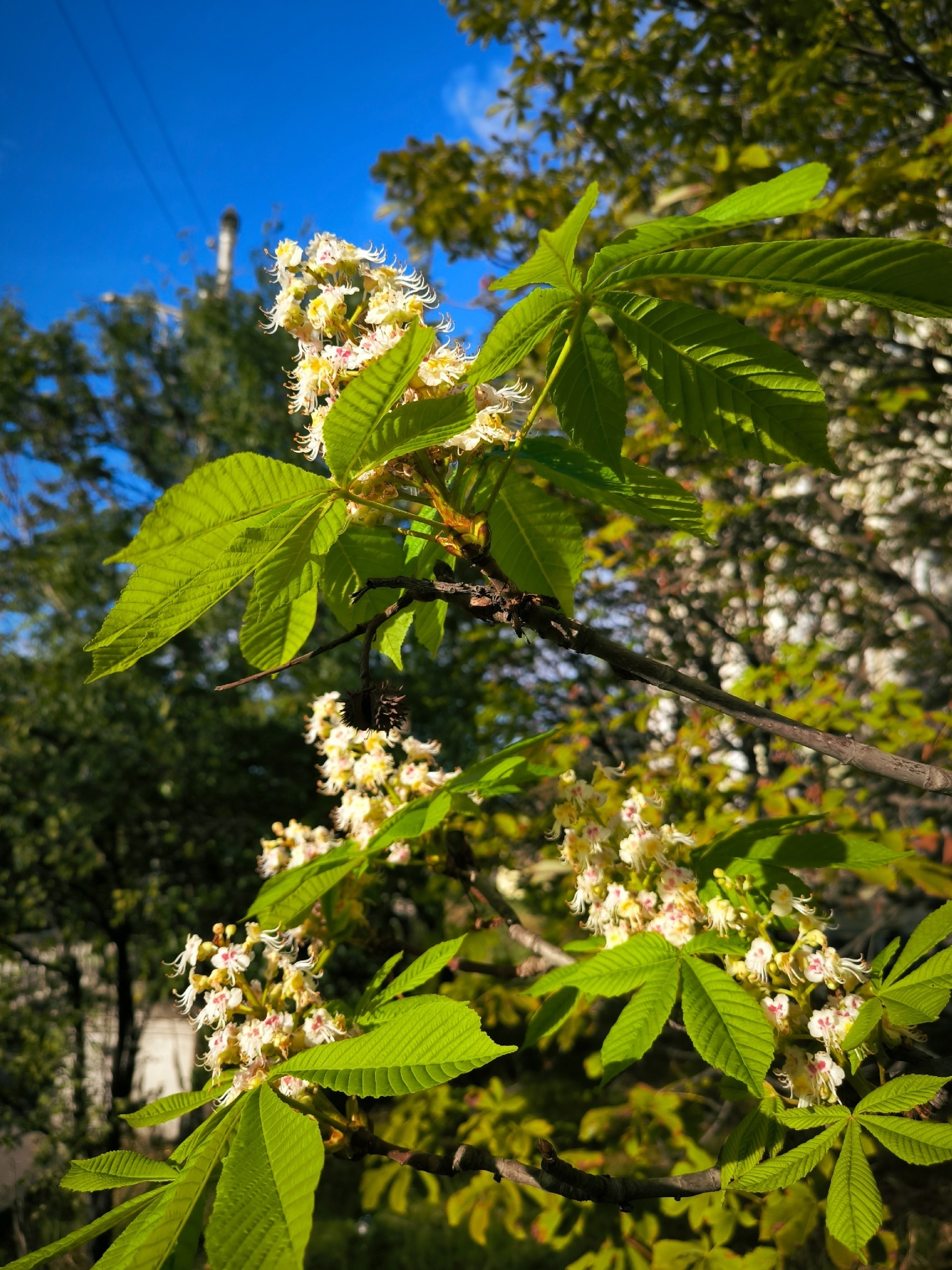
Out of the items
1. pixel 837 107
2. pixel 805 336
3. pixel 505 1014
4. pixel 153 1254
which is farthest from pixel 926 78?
pixel 153 1254

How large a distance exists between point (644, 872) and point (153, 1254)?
73 cm

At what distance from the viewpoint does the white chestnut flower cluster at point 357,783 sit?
1.46 m

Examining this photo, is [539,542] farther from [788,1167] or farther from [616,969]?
[788,1167]

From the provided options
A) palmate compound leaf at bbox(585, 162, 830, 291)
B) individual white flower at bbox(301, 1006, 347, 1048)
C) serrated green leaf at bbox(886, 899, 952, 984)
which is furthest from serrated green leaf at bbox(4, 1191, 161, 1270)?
palmate compound leaf at bbox(585, 162, 830, 291)

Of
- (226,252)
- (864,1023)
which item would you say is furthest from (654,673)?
(226,252)

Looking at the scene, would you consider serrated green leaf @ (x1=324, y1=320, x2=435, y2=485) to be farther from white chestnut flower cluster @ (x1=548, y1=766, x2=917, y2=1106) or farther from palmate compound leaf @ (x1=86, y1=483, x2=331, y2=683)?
white chestnut flower cluster @ (x1=548, y1=766, x2=917, y2=1106)

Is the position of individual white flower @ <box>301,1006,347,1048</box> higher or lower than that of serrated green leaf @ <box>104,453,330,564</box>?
lower

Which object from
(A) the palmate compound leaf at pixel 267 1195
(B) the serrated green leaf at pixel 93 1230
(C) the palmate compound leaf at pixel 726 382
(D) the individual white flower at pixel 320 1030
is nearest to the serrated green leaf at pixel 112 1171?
(B) the serrated green leaf at pixel 93 1230

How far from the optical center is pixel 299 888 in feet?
3.76

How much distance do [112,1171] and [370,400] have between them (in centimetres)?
81

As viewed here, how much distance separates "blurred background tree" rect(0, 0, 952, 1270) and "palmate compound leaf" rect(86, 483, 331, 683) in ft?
3.18

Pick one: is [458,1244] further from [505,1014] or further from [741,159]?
[741,159]

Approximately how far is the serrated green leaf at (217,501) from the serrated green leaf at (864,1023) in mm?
703

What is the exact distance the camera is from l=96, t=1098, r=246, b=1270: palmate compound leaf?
686mm
